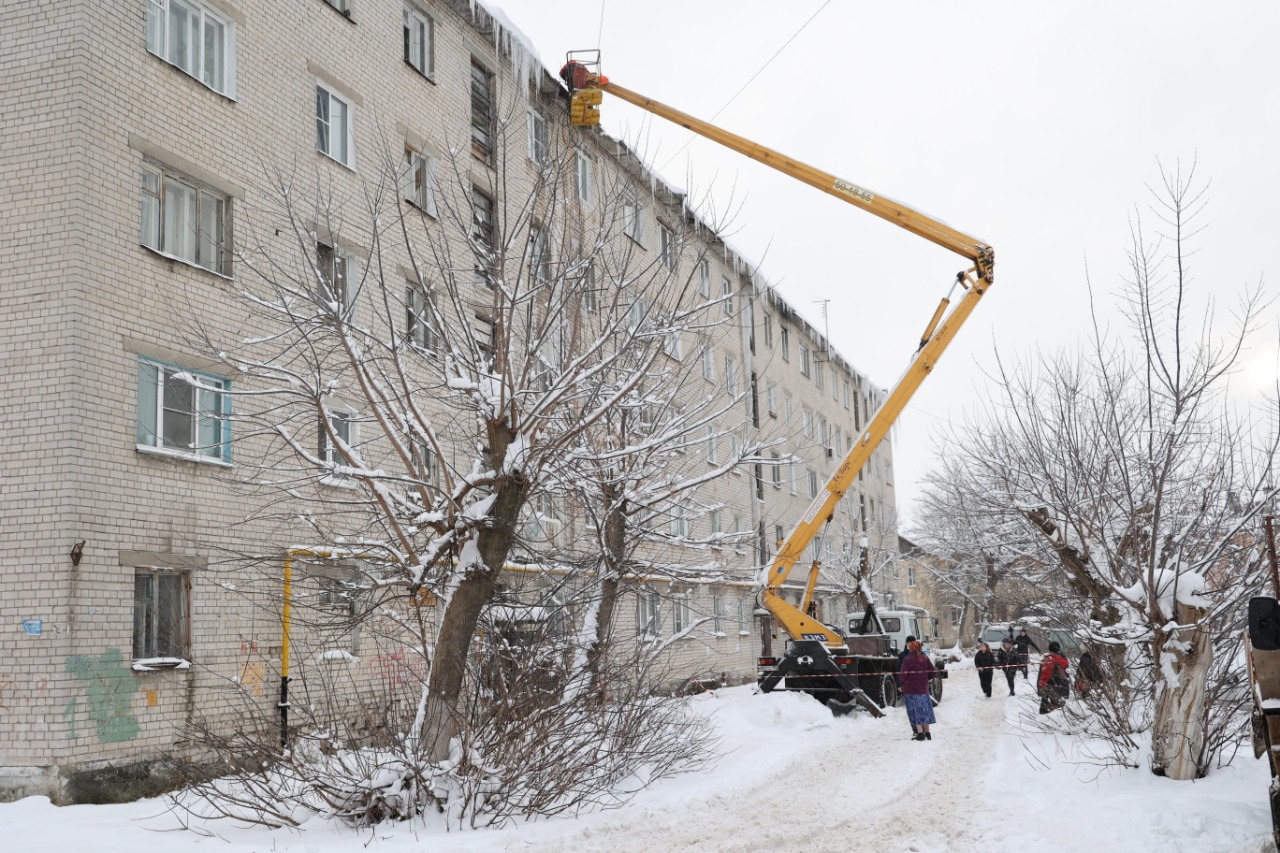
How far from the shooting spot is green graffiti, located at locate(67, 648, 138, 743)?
1130 cm

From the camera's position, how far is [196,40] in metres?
14.1

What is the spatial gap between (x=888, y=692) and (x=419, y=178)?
13125 mm

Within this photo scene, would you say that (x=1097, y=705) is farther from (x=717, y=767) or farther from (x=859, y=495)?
(x=859, y=495)

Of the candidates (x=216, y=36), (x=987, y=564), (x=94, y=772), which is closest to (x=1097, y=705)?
(x=94, y=772)

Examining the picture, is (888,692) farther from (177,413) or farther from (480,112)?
(177,413)

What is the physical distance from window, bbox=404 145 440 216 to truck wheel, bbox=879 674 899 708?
39.9 ft

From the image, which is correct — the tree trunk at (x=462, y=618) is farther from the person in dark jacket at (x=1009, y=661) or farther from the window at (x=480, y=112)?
the person in dark jacket at (x=1009, y=661)

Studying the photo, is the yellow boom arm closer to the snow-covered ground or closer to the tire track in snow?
the tire track in snow

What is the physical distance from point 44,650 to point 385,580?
435cm

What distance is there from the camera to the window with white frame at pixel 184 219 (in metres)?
13.1

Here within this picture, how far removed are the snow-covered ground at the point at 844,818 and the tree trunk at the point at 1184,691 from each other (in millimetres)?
262

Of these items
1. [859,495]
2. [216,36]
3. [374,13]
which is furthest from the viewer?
[859,495]

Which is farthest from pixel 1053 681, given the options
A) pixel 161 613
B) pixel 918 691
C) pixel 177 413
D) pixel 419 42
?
pixel 419 42

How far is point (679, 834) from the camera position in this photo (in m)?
8.91
